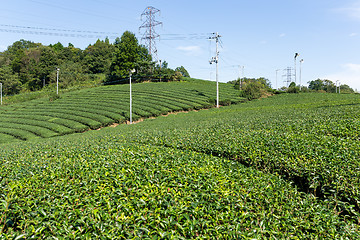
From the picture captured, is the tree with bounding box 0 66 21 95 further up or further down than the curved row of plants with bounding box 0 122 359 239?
further up

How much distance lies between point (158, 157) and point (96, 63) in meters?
86.3

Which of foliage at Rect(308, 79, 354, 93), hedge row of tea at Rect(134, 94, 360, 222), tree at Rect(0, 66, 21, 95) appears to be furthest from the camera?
foliage at Rect(308, 79, 354, 93)

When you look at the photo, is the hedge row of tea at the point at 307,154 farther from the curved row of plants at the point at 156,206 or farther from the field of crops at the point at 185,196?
the curved row of plants at the point at 156,206

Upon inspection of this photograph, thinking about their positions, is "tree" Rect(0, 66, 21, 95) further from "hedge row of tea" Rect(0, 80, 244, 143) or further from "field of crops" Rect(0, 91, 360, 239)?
"field of crops" Rect(0, 91, 360, 239)

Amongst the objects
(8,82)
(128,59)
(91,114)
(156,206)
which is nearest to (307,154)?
(156,206)

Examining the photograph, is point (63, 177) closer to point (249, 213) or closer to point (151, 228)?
point (151, 228)

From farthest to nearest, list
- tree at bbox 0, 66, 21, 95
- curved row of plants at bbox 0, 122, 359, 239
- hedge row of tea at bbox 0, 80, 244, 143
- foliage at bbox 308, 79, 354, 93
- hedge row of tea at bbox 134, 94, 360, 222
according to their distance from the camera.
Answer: foliage at bbox 308, 79, 354, 93 < tree at bbox 0, 66, 21, 95 < hedge row of tea at bbox 0, 80, 244, 143 < hedge row of tea at bbox 134, 94, 360, 222 < curved row of plants at bbox 0, 122, 359, 239

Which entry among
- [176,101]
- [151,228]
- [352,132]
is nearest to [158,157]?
[151,228]

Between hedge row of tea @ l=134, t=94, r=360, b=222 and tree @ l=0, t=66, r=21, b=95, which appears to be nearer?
hedge row of tea @ l=134, t=94, r=360, b=222

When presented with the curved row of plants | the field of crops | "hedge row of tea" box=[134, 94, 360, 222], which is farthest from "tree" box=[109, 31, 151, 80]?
the curved row of plants

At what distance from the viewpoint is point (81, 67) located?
80375 millimetres

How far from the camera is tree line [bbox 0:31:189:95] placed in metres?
66.1

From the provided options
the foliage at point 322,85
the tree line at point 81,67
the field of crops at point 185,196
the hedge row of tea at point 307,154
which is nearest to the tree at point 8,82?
the tree line at point 81,67

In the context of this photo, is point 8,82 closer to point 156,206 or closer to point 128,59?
point 128,59
